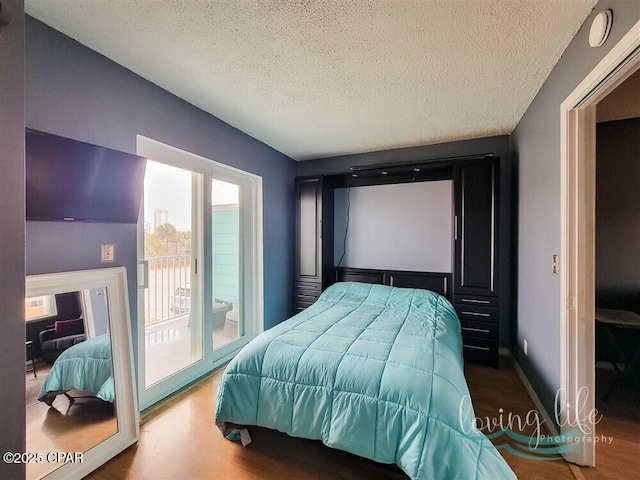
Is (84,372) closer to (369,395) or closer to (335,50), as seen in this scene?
(369,395)

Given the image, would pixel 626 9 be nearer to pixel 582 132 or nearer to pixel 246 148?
pixel 582 132

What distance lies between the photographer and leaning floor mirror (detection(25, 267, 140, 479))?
145cm

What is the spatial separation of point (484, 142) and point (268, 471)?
3.73 m

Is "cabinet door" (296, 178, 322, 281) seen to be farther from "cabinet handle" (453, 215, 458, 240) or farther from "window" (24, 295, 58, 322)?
"window" (24, 295, 58, 322)

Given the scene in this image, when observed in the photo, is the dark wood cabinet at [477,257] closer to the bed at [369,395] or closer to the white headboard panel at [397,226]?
the white headboard panel at [397,226]

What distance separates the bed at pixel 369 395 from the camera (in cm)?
129

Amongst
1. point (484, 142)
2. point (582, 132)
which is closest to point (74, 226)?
point (582, 132)

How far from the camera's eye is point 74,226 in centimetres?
162

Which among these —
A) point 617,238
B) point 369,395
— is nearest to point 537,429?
point 369,395

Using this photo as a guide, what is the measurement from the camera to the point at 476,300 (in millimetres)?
2852

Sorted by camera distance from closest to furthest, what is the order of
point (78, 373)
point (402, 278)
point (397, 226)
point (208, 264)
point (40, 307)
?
point (40, 307) < point (78, 373) < point (208, 264) < point (402, 278) < point (397, 226)

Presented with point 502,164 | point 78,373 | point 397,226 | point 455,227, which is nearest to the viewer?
point 78,373

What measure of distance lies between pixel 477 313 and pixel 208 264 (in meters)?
2.80

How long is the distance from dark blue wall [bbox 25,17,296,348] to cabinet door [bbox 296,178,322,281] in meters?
1.19
